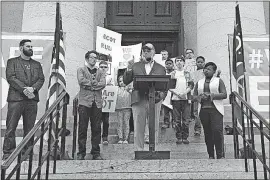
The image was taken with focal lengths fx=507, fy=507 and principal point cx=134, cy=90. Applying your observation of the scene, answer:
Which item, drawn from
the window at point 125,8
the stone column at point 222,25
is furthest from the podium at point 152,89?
the window at point 125,8

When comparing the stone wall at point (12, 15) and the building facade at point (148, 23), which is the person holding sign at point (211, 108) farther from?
the stone wall at point (12, 15)

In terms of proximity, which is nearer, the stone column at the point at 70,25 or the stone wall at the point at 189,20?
the stone column at the point at 70,25

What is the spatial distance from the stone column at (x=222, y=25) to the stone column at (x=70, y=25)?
3068mm

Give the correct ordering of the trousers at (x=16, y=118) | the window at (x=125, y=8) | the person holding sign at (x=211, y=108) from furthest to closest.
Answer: the window at (x=125, y=8), the person holding sign at (x=211, y=108), the trousers at (x=16, y=118)

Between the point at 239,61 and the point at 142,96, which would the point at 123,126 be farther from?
the point at 239,61

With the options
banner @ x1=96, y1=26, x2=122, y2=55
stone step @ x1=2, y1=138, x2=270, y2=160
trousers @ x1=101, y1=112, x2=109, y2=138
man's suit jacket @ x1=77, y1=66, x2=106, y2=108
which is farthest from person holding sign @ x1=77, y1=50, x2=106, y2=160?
banner @ x1=96, y1=26, x2=122, y2=55

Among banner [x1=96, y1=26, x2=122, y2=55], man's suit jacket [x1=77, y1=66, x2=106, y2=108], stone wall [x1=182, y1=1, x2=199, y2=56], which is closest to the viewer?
man's suit jacket [x1=77, y1=66, x2=106, y2=108]

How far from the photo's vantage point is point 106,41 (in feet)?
39.0

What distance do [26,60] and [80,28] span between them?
4.34 m

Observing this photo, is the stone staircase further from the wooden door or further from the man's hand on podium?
the wooden door

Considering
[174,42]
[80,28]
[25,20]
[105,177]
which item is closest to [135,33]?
[174,42]

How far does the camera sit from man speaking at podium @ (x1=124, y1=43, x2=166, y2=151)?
8.10 metres

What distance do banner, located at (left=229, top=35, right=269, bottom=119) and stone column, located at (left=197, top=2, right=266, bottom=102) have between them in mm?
2363

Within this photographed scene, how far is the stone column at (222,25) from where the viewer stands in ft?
42.0
